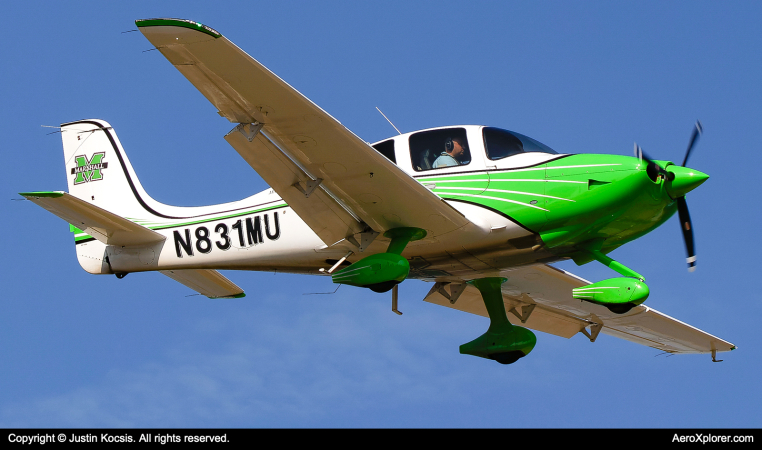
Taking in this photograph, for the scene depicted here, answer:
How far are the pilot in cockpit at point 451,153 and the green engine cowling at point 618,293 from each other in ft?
8.24

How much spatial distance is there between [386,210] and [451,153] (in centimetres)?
136

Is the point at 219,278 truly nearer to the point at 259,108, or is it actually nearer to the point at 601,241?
the point at 259,108

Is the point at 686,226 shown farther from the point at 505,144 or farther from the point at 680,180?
the point at 505,144

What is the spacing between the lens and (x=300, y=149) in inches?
435

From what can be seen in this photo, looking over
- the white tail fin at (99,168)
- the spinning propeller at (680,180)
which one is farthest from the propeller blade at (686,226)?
the white tail fin at (99,168)

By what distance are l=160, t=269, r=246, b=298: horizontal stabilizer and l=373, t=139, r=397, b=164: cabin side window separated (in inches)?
157

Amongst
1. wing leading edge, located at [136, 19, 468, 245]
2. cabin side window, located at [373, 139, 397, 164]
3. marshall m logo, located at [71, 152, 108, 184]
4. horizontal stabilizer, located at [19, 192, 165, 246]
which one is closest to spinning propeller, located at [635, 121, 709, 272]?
wing leading edge, located at [136, 19, 468, 245]

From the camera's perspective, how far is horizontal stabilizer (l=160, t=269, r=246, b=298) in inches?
576

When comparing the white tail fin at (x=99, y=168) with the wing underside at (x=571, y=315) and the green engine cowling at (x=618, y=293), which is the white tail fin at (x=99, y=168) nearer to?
the wing underside at (x=571, y=315)

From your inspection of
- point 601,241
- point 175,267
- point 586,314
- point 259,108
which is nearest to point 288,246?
point 175,267

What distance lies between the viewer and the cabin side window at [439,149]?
12.4 meters

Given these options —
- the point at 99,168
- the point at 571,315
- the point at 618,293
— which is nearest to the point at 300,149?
the point at 618,293

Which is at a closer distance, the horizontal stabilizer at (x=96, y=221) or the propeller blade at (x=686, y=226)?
the propeller blade at (x=686, y=226)

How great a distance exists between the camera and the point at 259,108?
10.5 metres
